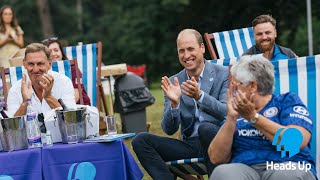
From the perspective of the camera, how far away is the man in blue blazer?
16.5 feet

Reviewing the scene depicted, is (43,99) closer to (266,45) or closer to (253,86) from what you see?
(253,86)

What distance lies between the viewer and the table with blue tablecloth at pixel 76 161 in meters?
4.79

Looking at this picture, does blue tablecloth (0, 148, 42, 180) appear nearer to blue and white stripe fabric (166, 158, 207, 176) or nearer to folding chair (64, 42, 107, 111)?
blue and white stripe fabric (166, 158, 207, 176)

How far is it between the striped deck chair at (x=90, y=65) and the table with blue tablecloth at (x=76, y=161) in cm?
262

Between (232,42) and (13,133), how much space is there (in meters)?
3.45

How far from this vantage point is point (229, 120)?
420 cm

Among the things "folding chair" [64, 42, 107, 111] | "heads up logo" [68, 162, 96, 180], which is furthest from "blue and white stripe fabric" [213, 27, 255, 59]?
"heads up logo" [68, 162, 96, 180]

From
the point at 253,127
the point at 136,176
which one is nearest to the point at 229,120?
the point at 253,127

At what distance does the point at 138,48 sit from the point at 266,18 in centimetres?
2512

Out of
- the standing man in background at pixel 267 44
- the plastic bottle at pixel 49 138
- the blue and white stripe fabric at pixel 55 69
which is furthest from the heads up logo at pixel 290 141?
the blue and white stripe fabric at pixel 55 69

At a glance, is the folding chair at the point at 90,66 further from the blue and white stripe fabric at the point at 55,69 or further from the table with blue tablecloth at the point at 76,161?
the table with blue tablecloth at the point at 76,161

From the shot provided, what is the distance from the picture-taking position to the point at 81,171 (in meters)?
4.87

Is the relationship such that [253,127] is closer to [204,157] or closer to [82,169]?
[204,157]

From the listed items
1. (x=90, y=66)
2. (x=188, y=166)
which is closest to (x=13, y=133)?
(x=188, y=166)
